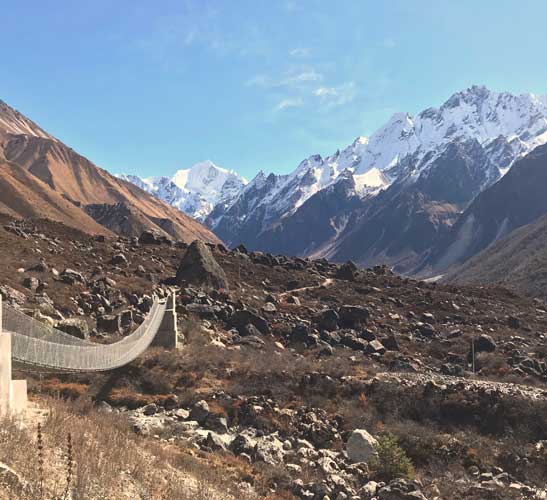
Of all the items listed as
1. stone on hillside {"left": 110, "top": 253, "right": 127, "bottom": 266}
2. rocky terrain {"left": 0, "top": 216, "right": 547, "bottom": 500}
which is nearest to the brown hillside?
stone on hillside {"left": 110, "top": 253, "right": 127, "bottom": 266}

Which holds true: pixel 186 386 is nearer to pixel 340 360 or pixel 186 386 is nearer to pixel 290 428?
pixel 290 428

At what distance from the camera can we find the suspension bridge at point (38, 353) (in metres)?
10.1

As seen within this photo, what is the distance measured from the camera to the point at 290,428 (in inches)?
617

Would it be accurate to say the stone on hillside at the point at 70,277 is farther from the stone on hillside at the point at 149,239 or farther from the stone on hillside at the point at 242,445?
the stone on hillside at the point at 149,239

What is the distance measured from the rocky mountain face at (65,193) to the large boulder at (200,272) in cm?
5463

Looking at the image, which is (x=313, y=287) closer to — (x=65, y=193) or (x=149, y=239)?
(x=149, y=239)

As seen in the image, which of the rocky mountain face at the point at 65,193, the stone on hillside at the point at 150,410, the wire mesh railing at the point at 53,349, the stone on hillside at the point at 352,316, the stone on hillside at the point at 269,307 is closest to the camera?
the wire mesh railing at the point at 53,349

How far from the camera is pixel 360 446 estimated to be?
47.4 ft

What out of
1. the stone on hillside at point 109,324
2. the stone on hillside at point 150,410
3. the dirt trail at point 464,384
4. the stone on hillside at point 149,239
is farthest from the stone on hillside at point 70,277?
the stone on hillside at point 149,239

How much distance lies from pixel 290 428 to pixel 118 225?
112867 mm

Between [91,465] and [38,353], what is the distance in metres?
3.71

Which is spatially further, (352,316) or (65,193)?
(65,193)

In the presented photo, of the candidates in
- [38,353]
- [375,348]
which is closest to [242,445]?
[38,353]

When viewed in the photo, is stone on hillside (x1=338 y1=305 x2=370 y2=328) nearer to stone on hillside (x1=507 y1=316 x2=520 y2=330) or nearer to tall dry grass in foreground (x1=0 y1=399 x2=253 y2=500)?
stone on hillside (x1=507 y1=316 x2=520 y2=330)
